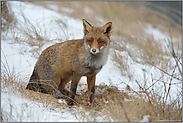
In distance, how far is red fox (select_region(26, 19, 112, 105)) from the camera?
3.98m

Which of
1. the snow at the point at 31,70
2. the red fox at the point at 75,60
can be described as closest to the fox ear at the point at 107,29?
the red fox at the point at 75,60

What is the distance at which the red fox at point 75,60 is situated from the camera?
398cm

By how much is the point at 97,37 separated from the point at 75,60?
2.57 feet

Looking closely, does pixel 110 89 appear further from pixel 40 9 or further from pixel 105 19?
pixel 40 9

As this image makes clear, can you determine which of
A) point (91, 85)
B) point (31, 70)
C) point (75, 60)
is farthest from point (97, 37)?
point (31, 70)

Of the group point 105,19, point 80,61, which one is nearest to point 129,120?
point 80,61

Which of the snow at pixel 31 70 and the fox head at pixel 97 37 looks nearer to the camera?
the snow at pixel 31 70

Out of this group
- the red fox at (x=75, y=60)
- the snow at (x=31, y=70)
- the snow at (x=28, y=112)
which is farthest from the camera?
the red fox at (x=75, y=60)

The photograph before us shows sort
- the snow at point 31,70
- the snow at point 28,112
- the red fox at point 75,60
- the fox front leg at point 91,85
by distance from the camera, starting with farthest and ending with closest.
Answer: the fox front leg at point 91,85, the red fox at point 75,60, the snow at point 31,70, the snow at point 28,112

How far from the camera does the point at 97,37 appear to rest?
388 centimetres

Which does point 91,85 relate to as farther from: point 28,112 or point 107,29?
point 28,112

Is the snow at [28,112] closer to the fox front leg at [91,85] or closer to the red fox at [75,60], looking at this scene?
the red fox at [75,60]

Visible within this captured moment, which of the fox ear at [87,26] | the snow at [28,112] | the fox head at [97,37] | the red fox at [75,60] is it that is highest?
the fox ear at [87,26]

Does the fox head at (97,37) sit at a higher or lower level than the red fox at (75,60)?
higher
